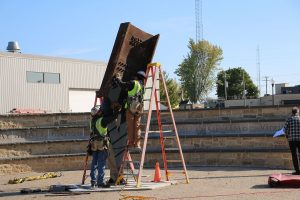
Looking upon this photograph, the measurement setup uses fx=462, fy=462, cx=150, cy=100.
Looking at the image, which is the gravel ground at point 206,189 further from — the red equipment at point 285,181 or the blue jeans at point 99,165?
the blue jeans at point 99,165

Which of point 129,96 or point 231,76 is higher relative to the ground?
point 231,76

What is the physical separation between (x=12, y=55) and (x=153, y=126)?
21588 millimetres

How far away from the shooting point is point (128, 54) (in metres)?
12.0

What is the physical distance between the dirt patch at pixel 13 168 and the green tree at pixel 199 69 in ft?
226

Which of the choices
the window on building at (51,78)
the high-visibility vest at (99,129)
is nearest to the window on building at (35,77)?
the window on building at (51,78)

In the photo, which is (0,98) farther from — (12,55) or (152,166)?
(152,166)

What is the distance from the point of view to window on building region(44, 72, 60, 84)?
1542 inches

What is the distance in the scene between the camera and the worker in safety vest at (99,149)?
34.9 ft

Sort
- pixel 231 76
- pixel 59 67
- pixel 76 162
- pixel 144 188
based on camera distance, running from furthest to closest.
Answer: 1. pixel 231 76
2. pixel 59 67
3. pixel 76 162
4. pixel 144 188

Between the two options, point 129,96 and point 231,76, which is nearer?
point 129,96

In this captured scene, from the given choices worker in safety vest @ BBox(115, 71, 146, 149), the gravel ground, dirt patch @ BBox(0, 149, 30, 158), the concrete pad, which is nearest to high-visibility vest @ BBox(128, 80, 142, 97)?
worker in safety vest @ BBox(115, 71, 146, 149)

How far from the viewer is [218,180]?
472 inches

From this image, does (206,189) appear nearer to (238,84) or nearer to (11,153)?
(11,153)

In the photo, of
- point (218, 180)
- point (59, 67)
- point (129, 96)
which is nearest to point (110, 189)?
point (129, 96)
